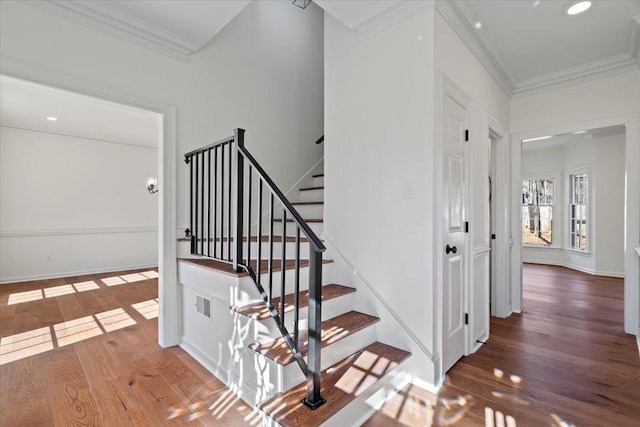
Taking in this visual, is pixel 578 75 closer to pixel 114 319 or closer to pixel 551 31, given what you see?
pixel 551 31

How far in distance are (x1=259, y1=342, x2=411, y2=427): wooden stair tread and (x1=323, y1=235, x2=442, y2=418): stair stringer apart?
63mm

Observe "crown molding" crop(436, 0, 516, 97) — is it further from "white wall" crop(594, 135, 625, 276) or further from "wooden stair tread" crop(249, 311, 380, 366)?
"white wall" crop(594, 135, 625, 276)

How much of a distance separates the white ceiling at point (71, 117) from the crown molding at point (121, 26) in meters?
0.99

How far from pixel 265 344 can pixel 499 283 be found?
2.89 meters

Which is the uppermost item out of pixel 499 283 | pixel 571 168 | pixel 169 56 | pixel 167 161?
pixel 169 56

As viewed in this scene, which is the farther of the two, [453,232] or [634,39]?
[634,39]

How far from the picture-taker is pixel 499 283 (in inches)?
136

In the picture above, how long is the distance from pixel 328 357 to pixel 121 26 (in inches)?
115

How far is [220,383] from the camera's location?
2.12 metres

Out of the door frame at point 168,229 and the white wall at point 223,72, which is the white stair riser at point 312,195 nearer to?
the white wall at point 223,72

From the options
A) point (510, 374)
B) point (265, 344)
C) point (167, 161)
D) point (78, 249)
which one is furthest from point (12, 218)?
point (510, 374)

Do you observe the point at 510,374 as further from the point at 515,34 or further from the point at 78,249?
the point at 78,249

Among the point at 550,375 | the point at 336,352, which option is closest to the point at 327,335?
the point at 336,352

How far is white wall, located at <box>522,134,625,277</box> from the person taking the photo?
5594mm
